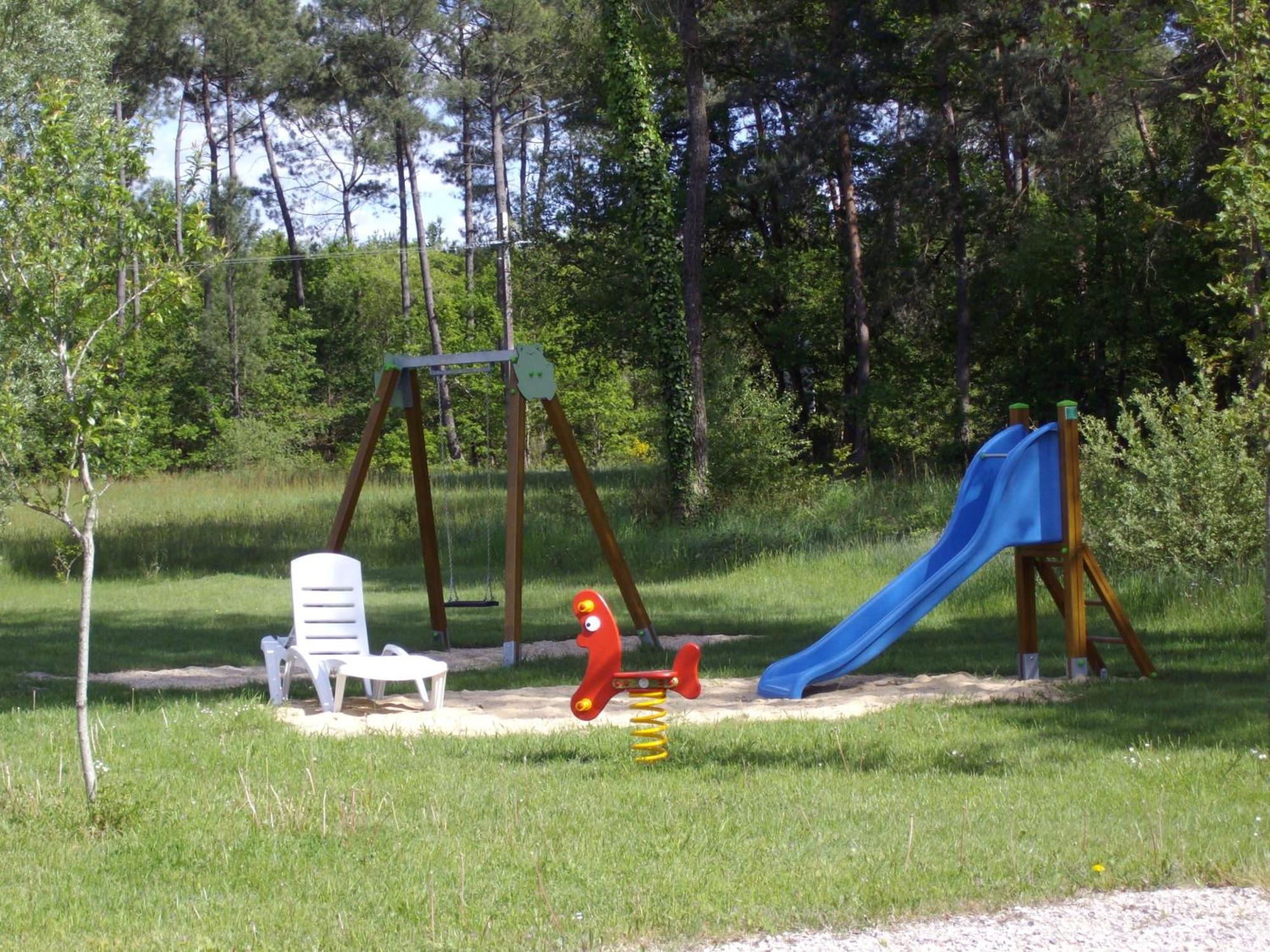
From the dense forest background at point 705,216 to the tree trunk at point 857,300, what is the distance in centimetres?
10

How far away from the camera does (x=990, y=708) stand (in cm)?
781

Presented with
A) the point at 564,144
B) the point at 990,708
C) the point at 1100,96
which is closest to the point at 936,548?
the point at 990,708

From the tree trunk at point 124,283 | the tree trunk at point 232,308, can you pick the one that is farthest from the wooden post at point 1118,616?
the tree trunk at point 232,308

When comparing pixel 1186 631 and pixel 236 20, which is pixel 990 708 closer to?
pixel 1186 631

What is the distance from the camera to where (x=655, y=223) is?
20.8 m

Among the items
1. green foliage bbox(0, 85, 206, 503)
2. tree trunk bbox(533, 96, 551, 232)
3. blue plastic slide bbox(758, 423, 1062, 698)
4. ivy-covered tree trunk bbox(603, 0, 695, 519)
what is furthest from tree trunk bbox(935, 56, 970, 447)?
green foliage bbox(0, 85, 206, 503)

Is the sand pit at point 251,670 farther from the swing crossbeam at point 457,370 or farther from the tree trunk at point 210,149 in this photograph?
the tree trunk at point 210,149

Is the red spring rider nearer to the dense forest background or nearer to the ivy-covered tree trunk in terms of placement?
the dense forest background

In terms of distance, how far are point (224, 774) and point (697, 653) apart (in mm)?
2288

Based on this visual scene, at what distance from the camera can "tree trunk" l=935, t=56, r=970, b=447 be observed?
26453 mm

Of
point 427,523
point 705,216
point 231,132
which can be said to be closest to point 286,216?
point 231,132

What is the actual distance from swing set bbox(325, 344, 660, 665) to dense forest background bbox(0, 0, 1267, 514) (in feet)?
7.11

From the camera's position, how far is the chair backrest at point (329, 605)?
9.08 m

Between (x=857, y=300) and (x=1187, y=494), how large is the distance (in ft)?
50.7
